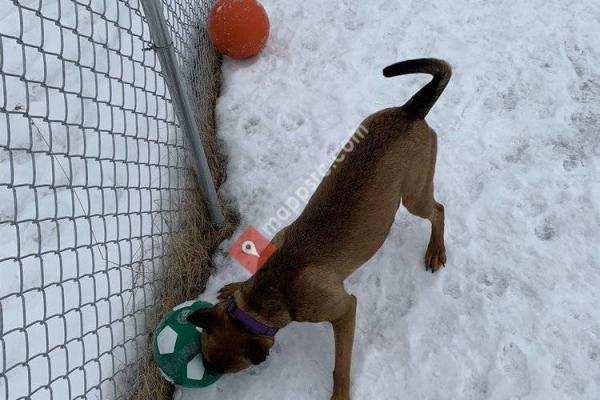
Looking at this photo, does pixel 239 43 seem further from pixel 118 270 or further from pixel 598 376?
pixel 598 376

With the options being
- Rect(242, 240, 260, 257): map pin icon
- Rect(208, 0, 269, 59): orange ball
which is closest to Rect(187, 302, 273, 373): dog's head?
Rect(242, 240, 260, 257): map pin icon

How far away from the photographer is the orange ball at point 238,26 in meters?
4.52

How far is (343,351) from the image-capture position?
10.2ft

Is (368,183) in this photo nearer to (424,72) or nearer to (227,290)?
(424,72)

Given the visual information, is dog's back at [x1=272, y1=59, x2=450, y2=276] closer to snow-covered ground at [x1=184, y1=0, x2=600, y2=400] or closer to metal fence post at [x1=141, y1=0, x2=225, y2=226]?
snow-covered ground at [x1=184, y1=0, x2=600, y2=400]

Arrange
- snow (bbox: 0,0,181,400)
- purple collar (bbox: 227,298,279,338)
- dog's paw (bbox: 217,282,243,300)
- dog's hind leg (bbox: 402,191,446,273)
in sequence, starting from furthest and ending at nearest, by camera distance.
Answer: dog's paw (bbox: 217,282,243,300), dog's hind leg (bbox: 402,191,446,273), snow (bbox: 0,0,181,400), purple collar (bbox: 227,298,279,338)

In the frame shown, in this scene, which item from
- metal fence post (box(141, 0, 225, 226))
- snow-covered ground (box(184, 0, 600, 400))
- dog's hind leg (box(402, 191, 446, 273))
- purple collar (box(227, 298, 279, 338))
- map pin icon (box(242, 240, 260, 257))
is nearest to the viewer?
metal fence post (box(141, 0, 225, 226))

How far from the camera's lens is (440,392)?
3.10m

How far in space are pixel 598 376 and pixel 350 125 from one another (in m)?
2.45

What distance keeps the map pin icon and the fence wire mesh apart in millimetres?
534

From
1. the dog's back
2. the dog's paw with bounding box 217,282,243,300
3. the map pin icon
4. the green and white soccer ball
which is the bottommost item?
the dog's paw with bounding box 217,282,243,300

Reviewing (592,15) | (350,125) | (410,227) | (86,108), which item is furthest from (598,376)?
(86,108)

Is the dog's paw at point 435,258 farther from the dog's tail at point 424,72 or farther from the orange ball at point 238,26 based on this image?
the orange ball at point 238,26

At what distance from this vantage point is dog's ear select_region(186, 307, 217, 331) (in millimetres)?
2908
